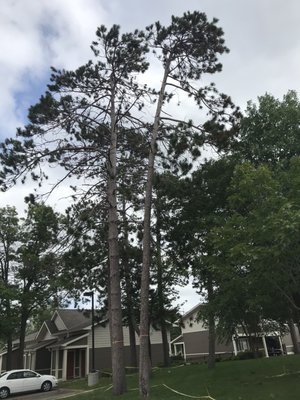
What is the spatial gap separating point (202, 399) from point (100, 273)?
465 inches

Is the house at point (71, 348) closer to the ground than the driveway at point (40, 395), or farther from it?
farther from it

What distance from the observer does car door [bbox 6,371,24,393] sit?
81.1ft

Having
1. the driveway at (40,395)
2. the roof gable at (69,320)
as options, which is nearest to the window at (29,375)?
the driveway at (40,395)

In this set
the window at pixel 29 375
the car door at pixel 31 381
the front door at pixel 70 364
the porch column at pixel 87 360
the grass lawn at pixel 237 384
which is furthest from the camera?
the front door at pixel 70 364

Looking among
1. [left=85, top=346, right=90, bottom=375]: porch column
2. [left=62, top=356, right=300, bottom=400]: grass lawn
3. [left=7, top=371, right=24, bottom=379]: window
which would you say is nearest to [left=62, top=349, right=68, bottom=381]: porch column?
[left=85, top=346, right=90, bottom=375]: porch column

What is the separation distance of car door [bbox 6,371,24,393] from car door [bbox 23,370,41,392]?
0.84ft

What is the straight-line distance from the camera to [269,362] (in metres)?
21.4

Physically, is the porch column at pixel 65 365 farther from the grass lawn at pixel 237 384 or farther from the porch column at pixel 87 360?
the grass lawn at pixel 237 384

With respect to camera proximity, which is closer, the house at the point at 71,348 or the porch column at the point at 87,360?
the porch column at the point at 87,360

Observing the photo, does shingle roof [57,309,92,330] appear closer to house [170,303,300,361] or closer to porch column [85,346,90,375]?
porch column [85,346,90,375]

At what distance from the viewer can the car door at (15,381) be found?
2472 centimetres

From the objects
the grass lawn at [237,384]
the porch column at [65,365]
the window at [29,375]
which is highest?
the porch column at [65,365]

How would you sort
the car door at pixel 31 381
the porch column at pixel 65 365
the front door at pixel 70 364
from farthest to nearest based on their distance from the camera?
the front door at pixel 70 364 < the porch column at pixel 65 365 < the car door at pixel 31 381

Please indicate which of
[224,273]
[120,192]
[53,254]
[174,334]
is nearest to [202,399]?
[224,273]
